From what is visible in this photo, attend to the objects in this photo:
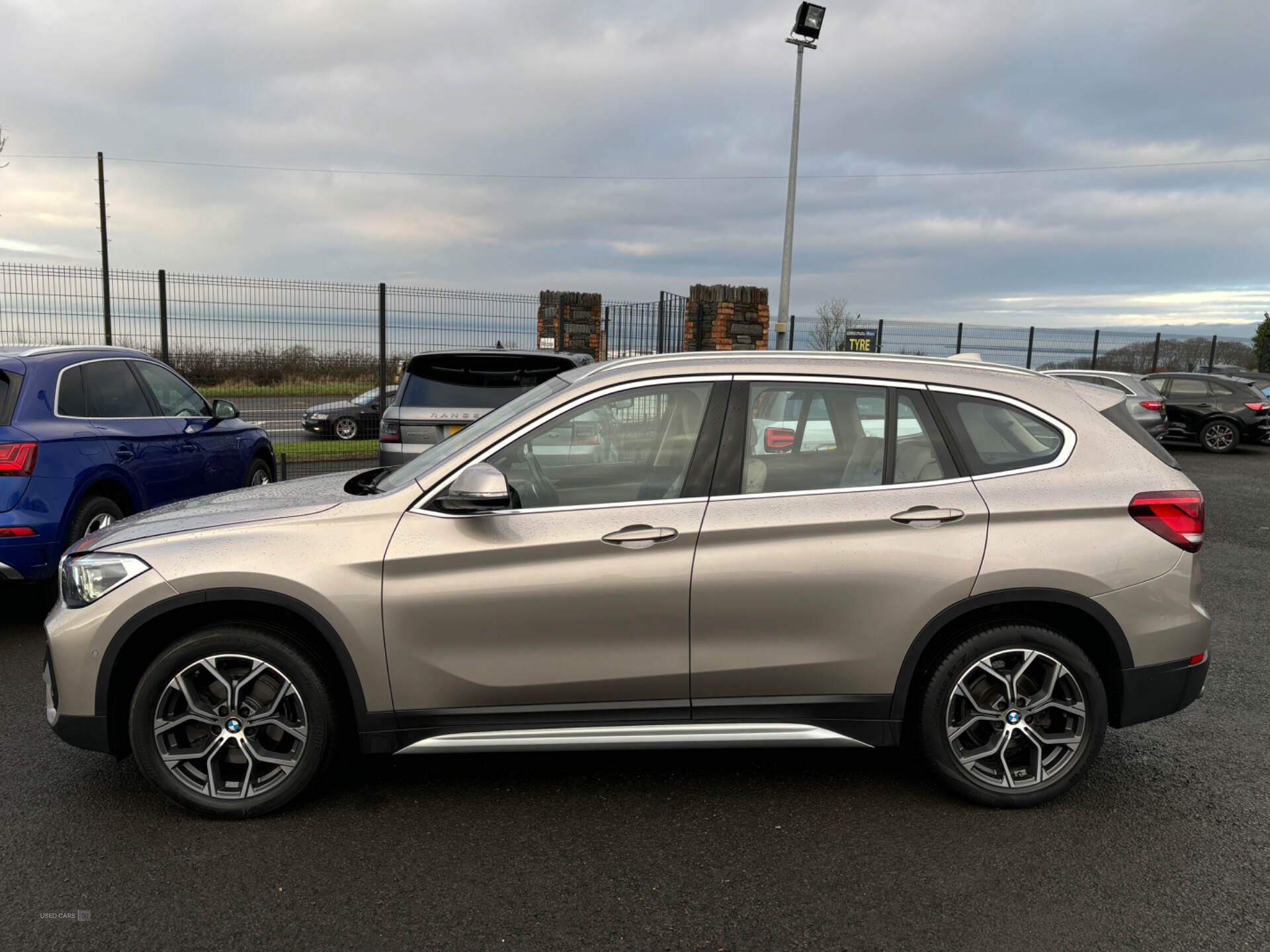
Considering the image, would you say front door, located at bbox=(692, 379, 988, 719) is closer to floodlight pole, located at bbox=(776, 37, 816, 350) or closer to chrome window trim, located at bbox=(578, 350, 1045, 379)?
chrome window trim, located at bbox=(578, 350, 1045, 379)

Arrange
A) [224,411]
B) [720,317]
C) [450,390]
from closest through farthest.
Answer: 1. [224,411]
2. [450,390]
3. [720,317]

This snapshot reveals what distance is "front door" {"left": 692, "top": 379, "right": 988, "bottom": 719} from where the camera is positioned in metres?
3.25

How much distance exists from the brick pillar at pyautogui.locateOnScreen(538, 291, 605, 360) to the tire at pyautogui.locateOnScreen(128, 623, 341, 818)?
37.8 ft

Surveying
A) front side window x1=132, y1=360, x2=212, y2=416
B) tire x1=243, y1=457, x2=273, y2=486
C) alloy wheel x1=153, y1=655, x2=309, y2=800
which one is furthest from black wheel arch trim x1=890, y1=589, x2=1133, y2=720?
tire x1=243, y1=457, x2=273, y2=486

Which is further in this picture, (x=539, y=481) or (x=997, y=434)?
(x=997, y=434)

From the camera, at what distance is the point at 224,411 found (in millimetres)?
7645

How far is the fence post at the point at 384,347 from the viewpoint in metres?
12.8

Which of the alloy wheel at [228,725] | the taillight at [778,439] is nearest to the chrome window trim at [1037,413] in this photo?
the taillight at [778,439]

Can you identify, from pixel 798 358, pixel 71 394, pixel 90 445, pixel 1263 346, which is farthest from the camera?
pixel 1263 346

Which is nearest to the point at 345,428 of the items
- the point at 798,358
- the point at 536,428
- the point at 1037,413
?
the point at 536,428

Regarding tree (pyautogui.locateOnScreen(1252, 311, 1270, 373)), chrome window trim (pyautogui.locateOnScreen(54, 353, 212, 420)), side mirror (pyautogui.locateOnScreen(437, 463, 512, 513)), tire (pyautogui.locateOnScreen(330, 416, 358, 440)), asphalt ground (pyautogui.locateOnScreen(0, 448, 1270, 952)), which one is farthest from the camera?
tree (pyautogui.locateOnScreen(1252, 311, 1270, 373))

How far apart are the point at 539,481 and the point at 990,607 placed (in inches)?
70.1

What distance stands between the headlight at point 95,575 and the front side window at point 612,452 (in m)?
1.37

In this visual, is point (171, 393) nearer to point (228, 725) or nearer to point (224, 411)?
point (224, 411)
